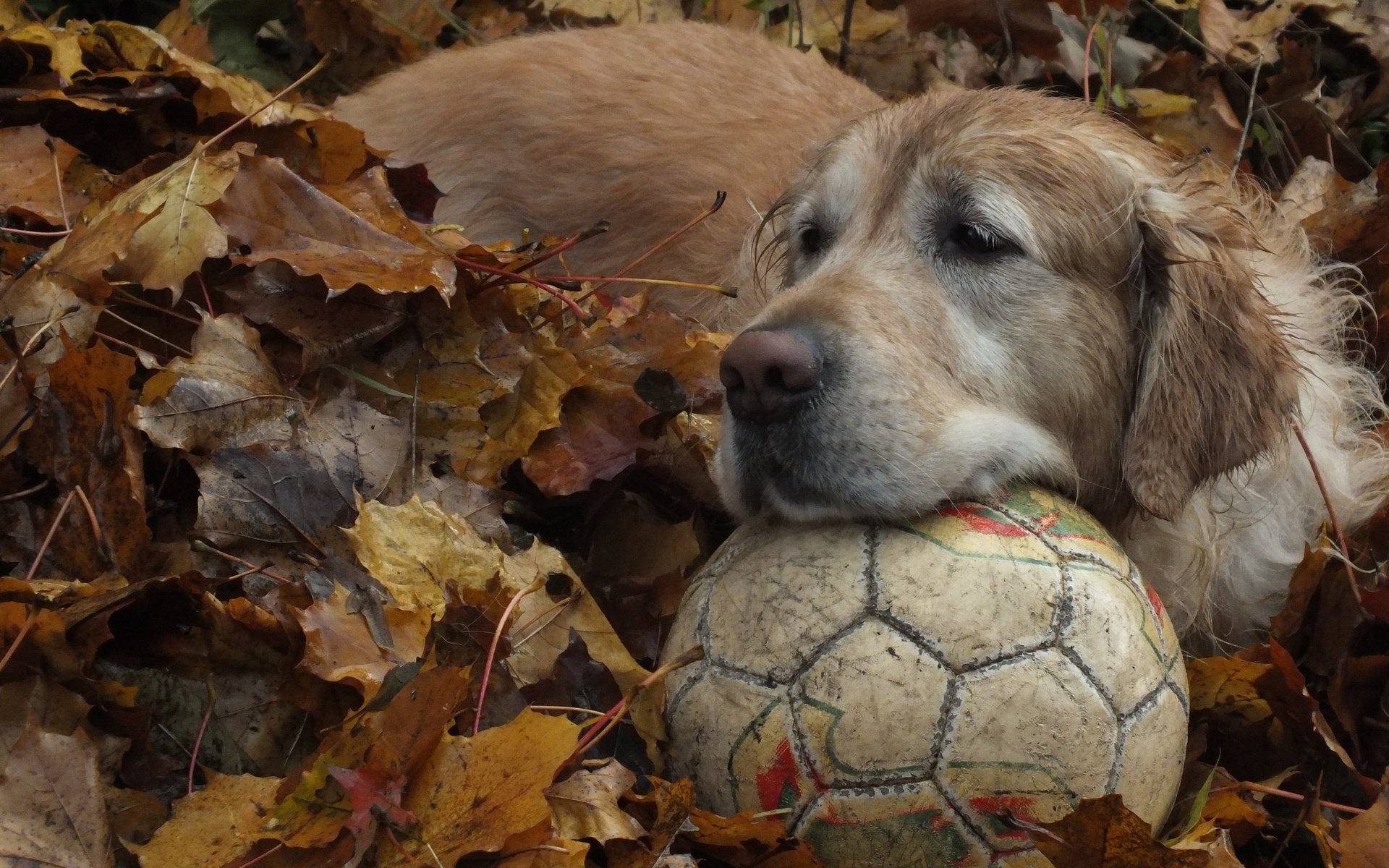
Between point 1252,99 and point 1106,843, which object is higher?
point 1252,99


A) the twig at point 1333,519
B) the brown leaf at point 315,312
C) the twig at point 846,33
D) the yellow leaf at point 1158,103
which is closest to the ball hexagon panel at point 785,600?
the brown leaf at point 315,312

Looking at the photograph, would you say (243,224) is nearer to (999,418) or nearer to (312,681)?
(312,681)

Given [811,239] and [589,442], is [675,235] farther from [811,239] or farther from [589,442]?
[589,442]

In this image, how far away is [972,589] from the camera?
7.68 ft

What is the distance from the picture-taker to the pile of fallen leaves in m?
2.22

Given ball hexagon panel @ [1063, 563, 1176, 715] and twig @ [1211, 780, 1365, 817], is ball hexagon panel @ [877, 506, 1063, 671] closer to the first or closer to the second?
ball hexagon panel @ [1063, 563, 1176, 715]

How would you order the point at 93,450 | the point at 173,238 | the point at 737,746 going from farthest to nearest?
the point at 173,238, the point at 93,450, the point at 737,746

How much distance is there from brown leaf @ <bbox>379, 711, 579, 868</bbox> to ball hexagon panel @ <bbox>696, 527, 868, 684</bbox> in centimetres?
37

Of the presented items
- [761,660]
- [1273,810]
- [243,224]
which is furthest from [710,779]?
[243,224]

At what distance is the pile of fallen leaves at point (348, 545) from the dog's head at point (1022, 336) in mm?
485

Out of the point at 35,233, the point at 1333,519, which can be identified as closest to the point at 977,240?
the point at 1333,519

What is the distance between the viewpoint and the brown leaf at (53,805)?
2129 mm

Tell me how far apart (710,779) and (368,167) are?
2369 millimetres

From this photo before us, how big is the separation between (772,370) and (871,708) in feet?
2.41
